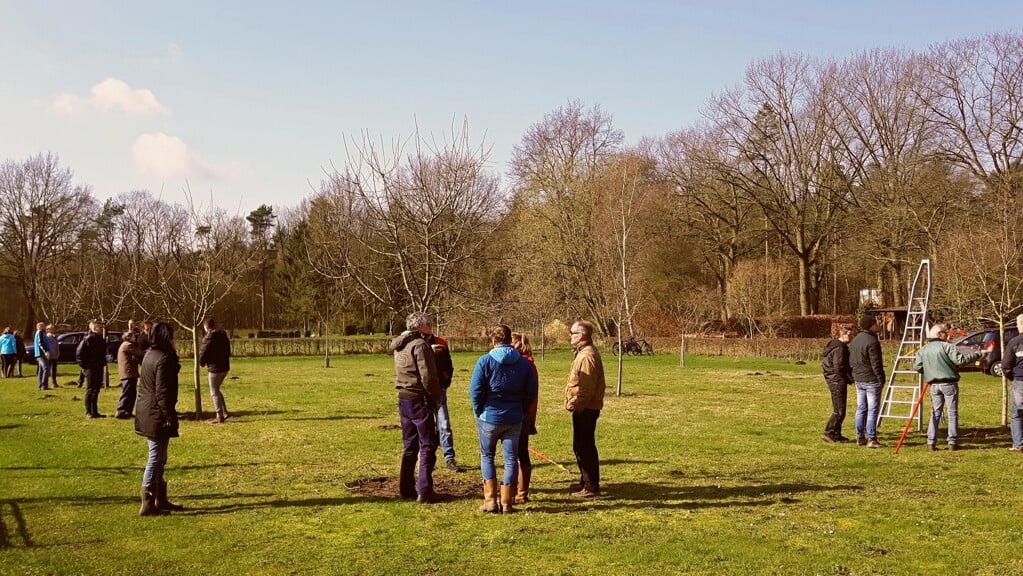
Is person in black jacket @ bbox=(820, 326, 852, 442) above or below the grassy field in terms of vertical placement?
above

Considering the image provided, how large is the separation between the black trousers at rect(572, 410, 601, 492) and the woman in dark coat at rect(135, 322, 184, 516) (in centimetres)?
394

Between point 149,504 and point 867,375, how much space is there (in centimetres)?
939

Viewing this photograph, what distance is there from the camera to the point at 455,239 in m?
13.3

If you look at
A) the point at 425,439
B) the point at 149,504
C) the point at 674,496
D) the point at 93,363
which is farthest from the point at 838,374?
the point at 93,363

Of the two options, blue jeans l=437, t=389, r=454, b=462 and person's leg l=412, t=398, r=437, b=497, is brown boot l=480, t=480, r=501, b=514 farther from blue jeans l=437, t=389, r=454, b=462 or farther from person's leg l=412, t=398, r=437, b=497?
blue jeans l=437, t=389, r=454, b=462

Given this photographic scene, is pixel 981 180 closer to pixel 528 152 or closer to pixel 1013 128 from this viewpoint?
pixel 1013 128

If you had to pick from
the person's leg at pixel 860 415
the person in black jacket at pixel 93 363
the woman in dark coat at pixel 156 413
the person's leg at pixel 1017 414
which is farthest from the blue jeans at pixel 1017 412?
the person in black jacket at pixel 93 363

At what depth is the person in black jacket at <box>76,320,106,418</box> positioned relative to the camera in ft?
52.2

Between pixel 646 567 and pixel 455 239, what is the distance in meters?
7.77

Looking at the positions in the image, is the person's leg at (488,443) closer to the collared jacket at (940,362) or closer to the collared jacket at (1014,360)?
the collared jacket at (940,362)

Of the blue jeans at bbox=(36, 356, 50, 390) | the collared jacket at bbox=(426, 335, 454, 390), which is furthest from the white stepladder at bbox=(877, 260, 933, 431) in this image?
the blue jeans at bbox=(36, 356, 50, 390)

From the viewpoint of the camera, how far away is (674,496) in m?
8.94

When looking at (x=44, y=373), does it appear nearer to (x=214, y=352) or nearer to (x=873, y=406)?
(x=214, y=352)

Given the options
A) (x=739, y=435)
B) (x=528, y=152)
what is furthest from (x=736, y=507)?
(x=528, y=152)
